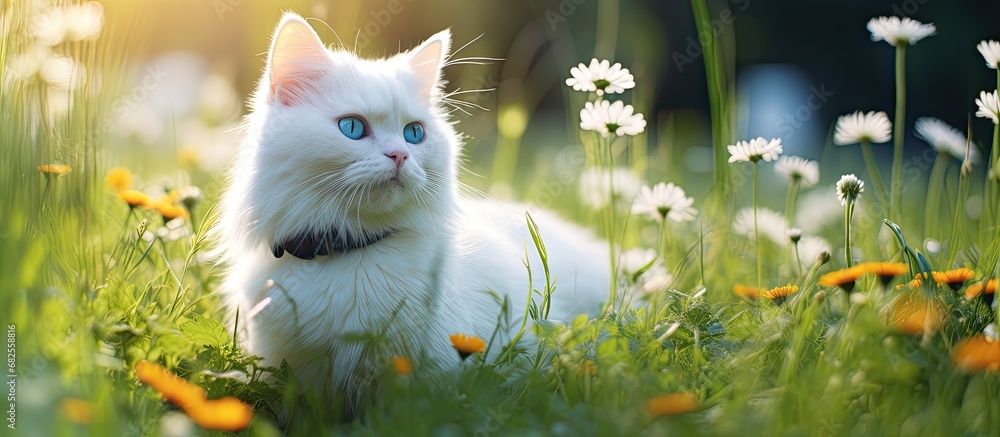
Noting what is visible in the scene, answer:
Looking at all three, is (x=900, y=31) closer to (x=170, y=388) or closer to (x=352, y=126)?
(x=352, y=126)

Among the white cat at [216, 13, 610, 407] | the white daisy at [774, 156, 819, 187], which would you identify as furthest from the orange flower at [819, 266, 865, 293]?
the white cat at [216, 13, 610, 407]

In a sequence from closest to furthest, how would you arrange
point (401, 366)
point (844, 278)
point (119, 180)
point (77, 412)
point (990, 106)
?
point (77, 412) < point (401, 366) < point (844, 278) < point (990, 106) < point (119, 180)

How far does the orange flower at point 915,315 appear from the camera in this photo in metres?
1.38

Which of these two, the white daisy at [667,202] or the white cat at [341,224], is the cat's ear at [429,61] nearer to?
the white cat at [341,224]

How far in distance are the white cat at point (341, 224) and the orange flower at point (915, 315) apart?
898 mm

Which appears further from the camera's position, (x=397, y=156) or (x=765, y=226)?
(x=765, y=226)

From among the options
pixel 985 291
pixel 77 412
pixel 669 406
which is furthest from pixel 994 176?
pixel 77 412

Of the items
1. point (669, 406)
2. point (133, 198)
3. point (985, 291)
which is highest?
point (133, 198)

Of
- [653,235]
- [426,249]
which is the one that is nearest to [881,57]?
[653,235]

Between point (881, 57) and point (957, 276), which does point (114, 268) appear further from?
point (881, 57)

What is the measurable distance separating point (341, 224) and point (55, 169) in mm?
623

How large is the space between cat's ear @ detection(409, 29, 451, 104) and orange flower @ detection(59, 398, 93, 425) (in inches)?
46.7

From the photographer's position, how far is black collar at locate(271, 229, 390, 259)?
1657mm

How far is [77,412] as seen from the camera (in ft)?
3.34
